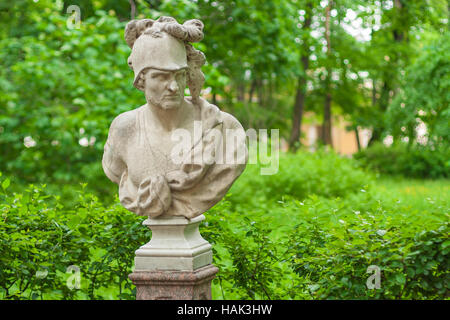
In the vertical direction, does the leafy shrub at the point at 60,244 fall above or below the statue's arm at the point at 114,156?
below

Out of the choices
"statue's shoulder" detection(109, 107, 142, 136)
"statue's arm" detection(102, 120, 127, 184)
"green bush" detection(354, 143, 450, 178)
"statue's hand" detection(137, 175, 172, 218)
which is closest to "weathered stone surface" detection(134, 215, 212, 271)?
"statue's hand" detection(137, 175, 172, 218)

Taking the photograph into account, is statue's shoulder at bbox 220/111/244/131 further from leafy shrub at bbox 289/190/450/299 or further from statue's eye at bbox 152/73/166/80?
leafy shrub at bbox 289/190/450/299

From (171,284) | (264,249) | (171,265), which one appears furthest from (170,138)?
(264,249)

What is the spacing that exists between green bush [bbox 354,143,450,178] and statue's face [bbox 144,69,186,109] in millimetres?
12305

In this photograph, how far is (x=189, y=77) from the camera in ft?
14.1

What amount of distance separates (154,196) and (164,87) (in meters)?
0.75

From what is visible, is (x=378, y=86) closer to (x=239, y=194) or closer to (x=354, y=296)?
(x=239, y=194)

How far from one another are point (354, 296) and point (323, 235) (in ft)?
2.56

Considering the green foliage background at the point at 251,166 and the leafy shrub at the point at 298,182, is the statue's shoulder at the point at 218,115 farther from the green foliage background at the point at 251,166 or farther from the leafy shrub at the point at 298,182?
the leafy shrub at the point at 298,182

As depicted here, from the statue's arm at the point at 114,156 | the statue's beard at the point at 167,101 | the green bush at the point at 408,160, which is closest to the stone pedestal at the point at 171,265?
the statue's arm at the point at 114,156

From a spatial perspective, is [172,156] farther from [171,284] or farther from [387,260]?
[387,260]

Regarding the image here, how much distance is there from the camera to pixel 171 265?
13.7 feet

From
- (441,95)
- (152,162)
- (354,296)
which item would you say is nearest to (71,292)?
(152,162)

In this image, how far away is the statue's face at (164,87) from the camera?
403 centimetres
